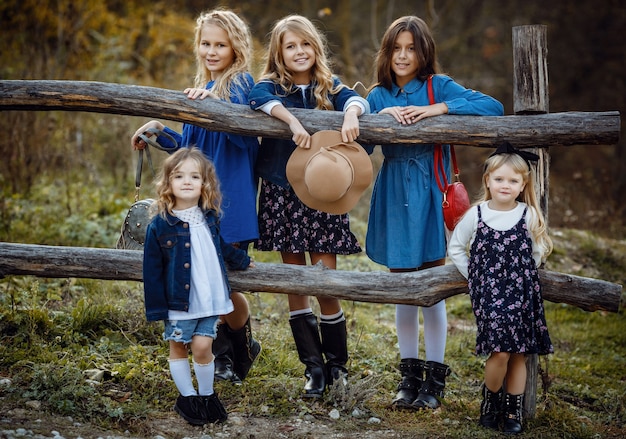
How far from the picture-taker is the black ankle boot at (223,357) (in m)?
4.05

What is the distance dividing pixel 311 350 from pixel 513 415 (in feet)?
3.82

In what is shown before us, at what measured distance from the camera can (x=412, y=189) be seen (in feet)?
12.2

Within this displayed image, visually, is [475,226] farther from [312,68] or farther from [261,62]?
[261,62]

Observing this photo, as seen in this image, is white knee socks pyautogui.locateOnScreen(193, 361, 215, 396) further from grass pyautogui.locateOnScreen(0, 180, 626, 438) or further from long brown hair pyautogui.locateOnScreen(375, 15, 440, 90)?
long brown hair pyautogui.locateOnScreen(375, 15, 440, 90)

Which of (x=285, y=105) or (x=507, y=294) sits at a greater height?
(x=285, y=105)

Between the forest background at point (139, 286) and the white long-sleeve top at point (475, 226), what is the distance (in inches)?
36.3

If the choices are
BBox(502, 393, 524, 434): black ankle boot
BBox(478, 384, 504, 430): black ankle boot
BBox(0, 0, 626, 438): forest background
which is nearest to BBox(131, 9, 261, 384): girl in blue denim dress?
BBox(0, 0, 626, 438): forest background

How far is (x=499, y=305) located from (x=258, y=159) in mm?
1574

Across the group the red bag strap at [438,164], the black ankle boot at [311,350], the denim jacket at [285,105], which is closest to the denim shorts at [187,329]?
the black ankle boot at [311,350]

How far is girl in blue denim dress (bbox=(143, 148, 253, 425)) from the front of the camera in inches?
130

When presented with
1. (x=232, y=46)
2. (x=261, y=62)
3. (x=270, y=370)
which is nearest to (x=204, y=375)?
(x=270, y=370)

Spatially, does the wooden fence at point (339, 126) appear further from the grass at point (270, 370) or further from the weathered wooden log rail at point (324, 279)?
the grass at point (270, 370)

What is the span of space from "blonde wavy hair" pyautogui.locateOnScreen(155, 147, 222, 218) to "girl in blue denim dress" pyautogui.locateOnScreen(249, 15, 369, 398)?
0.44 meters

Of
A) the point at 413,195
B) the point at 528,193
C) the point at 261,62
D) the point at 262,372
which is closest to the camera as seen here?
the point at 528,193
